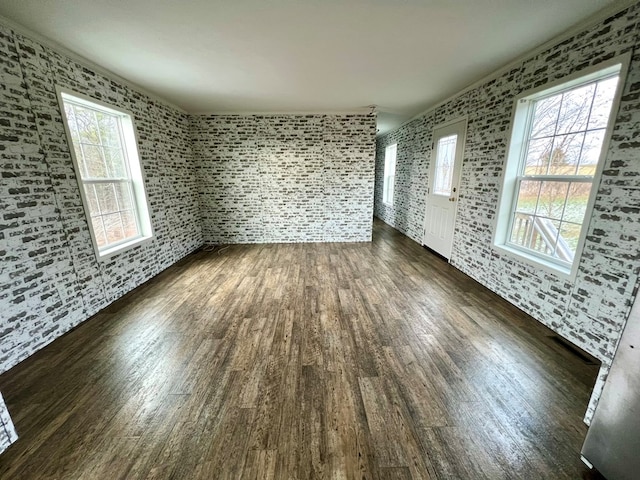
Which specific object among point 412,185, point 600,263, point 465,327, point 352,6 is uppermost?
point 352,6

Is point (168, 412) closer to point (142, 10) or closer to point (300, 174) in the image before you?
point (142, 10)

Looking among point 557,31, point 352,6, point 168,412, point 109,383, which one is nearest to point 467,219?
point 557,31

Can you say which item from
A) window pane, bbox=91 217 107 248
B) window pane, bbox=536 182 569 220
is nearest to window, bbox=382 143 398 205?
window pane, bbox=536 182 569 220

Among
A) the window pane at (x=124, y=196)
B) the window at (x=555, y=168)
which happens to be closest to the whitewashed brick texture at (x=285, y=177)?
the window pane at (x=124, y=196)

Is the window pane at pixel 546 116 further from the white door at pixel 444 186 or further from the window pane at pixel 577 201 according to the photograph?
the white door at pixel 444 186

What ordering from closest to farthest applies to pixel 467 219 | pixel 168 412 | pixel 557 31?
pixel 168 412 < pixel 557 31 < pixel 467 219

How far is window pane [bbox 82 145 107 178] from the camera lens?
2.91m

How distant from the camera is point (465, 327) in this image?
2520 millimetres

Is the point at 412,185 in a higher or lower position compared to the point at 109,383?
higher

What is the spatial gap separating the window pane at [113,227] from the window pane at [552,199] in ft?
17.1

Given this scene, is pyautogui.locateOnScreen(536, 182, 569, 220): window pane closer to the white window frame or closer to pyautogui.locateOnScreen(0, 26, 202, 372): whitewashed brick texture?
the white window frame

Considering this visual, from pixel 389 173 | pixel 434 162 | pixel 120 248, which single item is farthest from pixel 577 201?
pixel 389 173

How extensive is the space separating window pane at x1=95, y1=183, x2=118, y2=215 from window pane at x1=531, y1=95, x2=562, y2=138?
5.24 m

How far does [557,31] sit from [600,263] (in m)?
2.13
